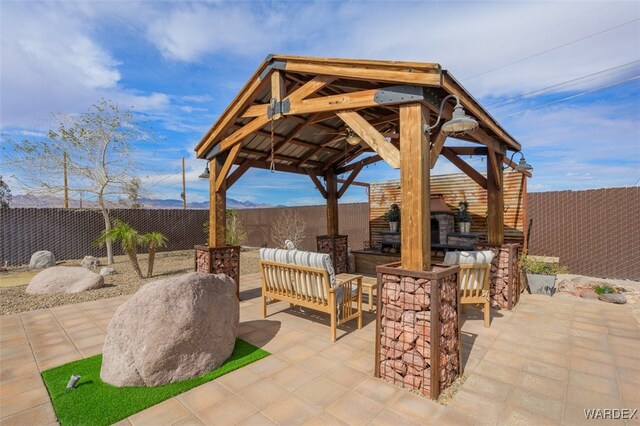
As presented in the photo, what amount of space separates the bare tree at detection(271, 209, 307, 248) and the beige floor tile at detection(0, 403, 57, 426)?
10022 mm

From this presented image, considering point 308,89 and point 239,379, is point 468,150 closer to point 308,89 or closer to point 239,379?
point 308,89

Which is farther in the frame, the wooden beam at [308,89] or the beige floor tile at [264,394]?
the wooden beam at [308,89]

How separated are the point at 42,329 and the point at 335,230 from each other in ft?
19.1

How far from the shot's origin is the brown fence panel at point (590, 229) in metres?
6.83

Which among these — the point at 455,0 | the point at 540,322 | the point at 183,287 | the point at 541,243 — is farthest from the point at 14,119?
the point at 541,243

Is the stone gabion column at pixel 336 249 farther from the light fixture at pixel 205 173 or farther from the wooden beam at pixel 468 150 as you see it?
the wooden beam at pixel 468 150

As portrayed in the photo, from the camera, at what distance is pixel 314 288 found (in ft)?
12.6

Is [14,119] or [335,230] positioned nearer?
[335,230]

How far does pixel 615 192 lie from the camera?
276 inches

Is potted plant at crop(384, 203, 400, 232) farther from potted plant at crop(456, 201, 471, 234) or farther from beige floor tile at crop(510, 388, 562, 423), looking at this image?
beige floor tile at crop(510, 388, 562, 423)

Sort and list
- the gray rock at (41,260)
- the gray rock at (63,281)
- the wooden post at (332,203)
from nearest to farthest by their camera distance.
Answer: the gray rock at (63,281) < the wooden post at (332,203) < the gray rock at (41,260)

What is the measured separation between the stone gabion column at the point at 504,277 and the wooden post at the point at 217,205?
15.9 feet

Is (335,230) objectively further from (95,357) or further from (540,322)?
(95,357)

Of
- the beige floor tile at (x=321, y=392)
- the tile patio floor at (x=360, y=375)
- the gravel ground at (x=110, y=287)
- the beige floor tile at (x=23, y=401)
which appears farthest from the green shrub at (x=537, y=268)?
the beige floor tile at (x=23, y=401)
